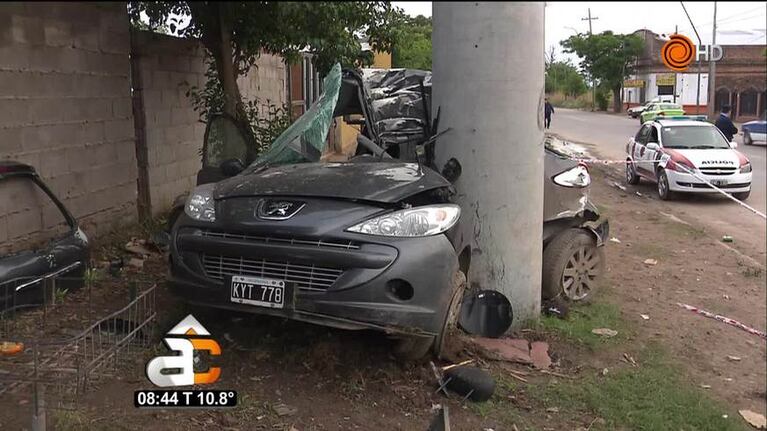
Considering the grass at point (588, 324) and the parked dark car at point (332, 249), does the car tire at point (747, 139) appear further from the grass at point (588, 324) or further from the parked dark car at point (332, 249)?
the parked dark car at point (332, 249)

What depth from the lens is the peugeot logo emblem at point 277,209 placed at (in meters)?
3.85

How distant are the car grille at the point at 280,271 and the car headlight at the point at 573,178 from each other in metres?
3.24

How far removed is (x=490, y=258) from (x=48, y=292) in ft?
10.2

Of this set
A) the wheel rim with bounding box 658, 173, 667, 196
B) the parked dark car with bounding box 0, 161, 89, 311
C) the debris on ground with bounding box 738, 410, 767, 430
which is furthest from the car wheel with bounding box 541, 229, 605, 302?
the wheel rim with bounding box 658, 173, 667, 196

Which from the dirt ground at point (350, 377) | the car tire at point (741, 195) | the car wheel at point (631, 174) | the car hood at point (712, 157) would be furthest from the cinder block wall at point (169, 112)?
the car tire at point (741, 195)

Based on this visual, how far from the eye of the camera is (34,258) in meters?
5.34

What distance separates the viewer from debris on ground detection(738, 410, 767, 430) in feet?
15.8

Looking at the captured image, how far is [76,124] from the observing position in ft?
22.7

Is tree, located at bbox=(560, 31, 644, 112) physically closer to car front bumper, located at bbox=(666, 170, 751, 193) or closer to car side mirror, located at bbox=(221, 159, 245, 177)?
car front bumper, located at bbox=(666, 170, 751, 193)

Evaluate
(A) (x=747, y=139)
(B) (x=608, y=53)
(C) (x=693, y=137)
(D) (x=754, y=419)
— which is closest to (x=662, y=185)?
(C) (x=693, y=137)

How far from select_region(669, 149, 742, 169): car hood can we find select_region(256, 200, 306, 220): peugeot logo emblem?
11.9m

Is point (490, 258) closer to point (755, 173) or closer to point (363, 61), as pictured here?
point (363, 61)

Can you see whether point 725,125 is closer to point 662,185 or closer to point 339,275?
point 662,185

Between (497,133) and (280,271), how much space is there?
2.00 meters
